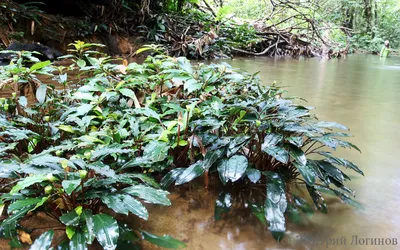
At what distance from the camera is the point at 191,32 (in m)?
6.84

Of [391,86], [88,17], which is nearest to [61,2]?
[88,17]

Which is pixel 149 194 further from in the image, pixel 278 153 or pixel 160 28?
pixel 160 28

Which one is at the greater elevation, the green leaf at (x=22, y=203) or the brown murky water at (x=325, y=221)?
the green leaf at (x=22, y=203)

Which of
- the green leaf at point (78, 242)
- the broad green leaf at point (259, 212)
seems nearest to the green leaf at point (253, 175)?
the broad green leaf at point (259, 212)

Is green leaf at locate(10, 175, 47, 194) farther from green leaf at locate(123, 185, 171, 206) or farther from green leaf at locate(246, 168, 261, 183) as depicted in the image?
green leaf at locate(246, 168, 261, 183)

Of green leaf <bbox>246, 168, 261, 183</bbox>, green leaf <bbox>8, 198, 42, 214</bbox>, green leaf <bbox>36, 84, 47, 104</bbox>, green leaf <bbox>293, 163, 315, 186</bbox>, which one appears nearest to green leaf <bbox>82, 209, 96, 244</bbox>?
green leaf <bbox>8, 198, 42, 214</bbox>

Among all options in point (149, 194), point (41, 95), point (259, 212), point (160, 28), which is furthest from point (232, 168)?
Answer: point (160, 28)

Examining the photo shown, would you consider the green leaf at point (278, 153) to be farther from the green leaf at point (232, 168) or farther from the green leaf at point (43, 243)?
the green leaf at point (43, 243)

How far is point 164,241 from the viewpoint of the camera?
86cm

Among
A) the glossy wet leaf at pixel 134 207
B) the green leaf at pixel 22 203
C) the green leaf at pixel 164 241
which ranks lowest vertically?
the green leaf at pixel 164 241

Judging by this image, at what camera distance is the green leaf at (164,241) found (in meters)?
0.85

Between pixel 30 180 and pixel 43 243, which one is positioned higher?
pixel 30 180

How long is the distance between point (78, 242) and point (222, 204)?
0.49 m

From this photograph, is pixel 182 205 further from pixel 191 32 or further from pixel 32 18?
pixel 191 32
